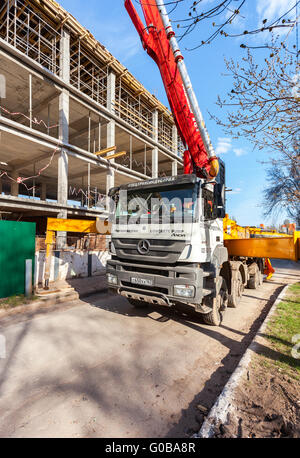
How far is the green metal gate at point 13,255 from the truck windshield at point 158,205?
3.54 metres

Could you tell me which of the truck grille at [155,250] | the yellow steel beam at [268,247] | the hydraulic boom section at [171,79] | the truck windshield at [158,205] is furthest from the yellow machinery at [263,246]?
the truck grille at [155,250]

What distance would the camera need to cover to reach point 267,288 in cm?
905

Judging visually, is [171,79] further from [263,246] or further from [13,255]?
[13,255]

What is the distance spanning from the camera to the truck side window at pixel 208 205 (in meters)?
4.43

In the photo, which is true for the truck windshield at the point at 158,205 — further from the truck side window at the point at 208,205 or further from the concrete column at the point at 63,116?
the concrete column at the point at 63,116

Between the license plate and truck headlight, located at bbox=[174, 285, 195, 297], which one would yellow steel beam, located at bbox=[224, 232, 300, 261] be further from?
the license plate

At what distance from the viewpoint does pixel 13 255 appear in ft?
21.2

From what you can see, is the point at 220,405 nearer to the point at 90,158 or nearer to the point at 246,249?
the point at 246,249

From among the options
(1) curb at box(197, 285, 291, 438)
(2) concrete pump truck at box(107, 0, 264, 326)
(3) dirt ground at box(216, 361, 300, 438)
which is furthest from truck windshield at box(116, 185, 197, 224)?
(3) dirt ground at box(216, 361, 300, 438)

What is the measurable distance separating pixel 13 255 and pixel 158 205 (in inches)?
191

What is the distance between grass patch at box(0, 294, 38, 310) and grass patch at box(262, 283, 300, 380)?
578 centimetres

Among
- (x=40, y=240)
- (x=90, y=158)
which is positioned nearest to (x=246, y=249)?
(x=40, y=240)

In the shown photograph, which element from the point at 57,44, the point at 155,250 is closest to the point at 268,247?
the point at 155,250
